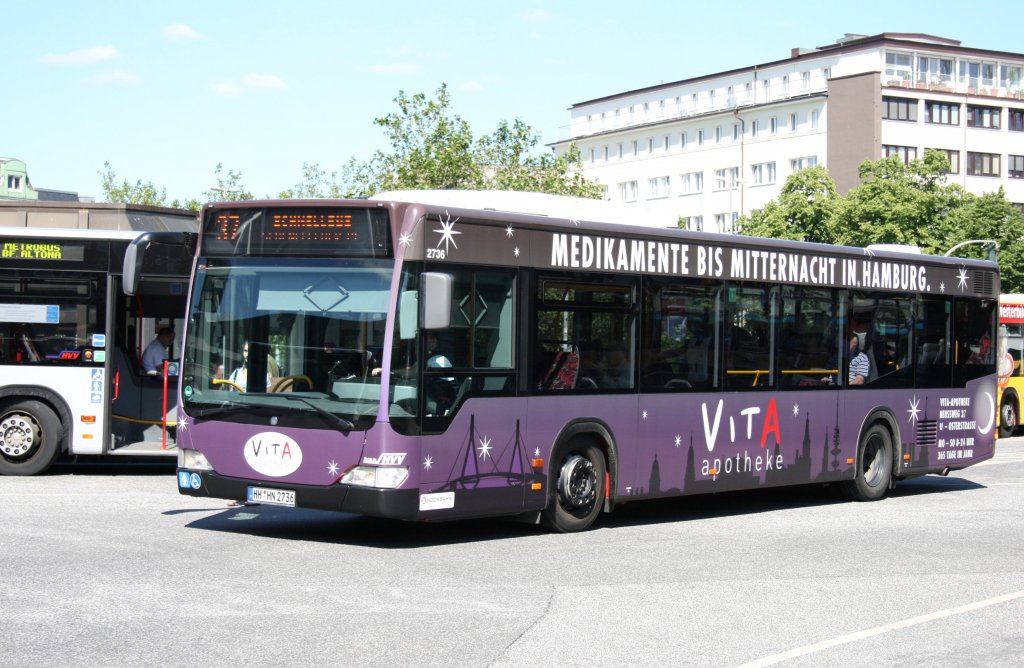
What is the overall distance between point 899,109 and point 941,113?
3479 millimetres

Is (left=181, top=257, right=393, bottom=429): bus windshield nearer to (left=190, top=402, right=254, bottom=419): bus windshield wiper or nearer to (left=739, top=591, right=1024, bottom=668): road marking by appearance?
(left=190, top=402, right=254, bottom=419): bus windshield wiper

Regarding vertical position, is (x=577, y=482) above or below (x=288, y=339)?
below

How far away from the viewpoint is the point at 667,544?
42.4ft

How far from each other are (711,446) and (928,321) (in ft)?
16.1

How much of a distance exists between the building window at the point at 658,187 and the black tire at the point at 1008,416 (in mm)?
68715

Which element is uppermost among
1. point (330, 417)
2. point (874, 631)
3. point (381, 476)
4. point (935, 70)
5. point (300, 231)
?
point (935, 70)

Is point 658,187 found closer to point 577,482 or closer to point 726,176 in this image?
point 726,176

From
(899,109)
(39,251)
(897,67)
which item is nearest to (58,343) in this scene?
(39,251)

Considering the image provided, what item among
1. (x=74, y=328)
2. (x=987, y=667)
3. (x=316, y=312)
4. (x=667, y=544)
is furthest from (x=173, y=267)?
(x=987, y=667)

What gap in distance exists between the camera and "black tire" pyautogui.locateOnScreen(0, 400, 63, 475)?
17656 mm

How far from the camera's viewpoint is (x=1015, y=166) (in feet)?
294

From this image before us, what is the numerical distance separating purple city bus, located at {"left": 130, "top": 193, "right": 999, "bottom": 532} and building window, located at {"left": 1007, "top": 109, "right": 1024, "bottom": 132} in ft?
259

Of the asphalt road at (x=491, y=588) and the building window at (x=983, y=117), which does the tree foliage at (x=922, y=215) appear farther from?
the asphalt road at (x=491, y=588)

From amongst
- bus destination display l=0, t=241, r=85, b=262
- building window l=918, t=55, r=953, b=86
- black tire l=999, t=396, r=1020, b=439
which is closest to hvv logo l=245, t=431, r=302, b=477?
bus destination display l=0, t=241, r=85, b=262
